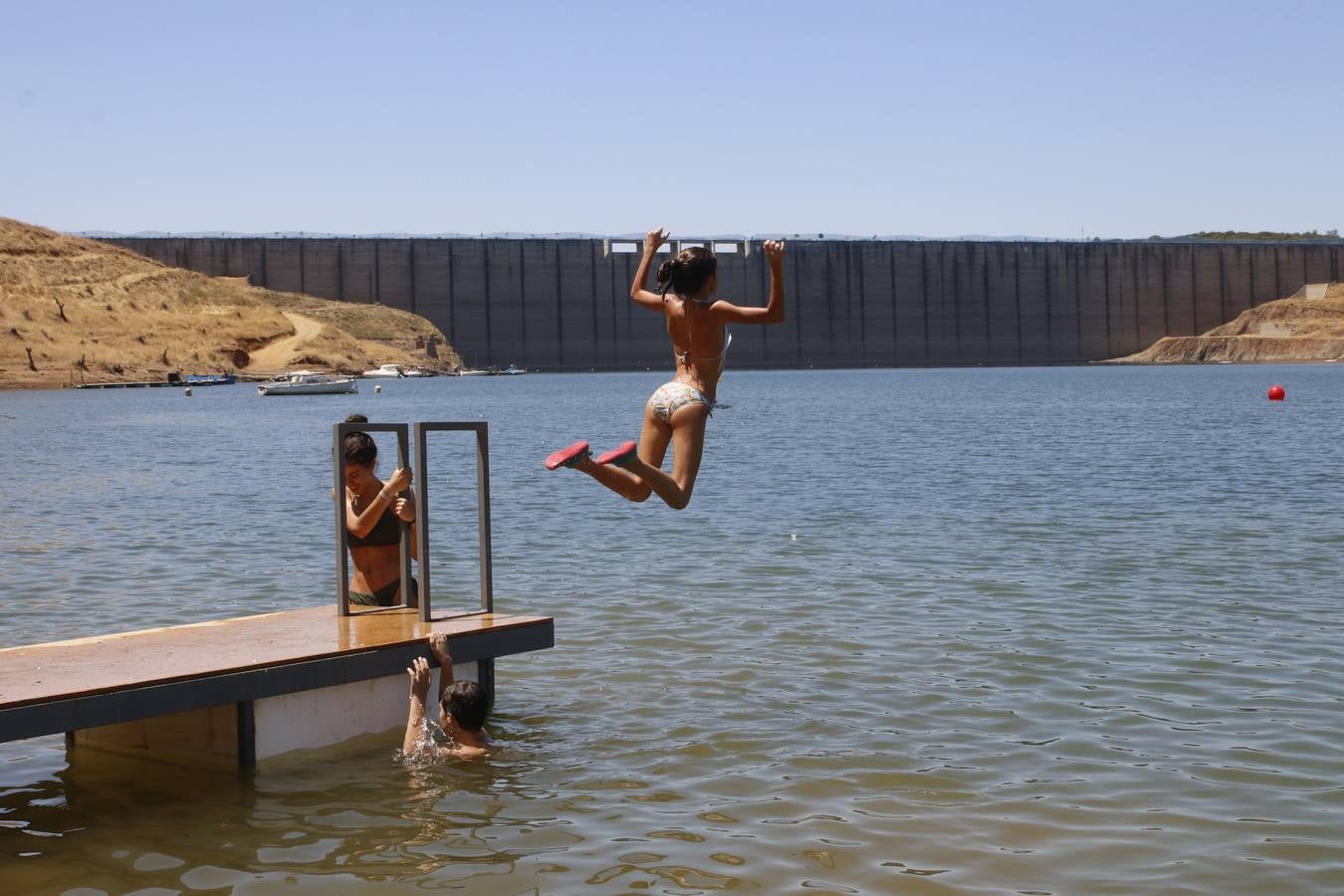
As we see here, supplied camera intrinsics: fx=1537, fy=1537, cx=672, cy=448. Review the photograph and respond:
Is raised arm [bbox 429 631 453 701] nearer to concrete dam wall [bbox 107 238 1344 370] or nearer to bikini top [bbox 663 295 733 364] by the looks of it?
bikini top [bbox 663 295 733 364]

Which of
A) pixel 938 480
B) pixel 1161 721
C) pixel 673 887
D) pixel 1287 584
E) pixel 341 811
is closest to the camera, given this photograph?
pixel 673 887

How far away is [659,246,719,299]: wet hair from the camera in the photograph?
7.60 meters

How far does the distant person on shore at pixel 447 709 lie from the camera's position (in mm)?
9438

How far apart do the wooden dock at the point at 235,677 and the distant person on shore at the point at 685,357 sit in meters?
2.50

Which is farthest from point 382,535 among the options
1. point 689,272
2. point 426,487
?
point 689,272

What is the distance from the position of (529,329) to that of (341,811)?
13612 cm

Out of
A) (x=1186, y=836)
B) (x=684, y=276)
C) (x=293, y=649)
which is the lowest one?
(x=1186, y=836)

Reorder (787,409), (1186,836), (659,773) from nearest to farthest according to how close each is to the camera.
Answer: (1186,836)
(659,773)
(787,409)

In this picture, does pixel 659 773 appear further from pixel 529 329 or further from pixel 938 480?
pixel 529 329

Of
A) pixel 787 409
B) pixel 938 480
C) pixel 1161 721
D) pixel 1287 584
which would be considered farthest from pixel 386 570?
pixel 787 409

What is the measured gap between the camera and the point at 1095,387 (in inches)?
4023

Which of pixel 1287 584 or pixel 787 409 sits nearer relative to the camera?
pixel 1287 584

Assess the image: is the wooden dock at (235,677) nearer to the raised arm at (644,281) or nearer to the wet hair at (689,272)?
the raised arm at (644,281)

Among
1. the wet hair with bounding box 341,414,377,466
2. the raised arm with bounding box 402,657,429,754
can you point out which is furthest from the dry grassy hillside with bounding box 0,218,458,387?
the raised arm with bounding box 402,657,429,754
